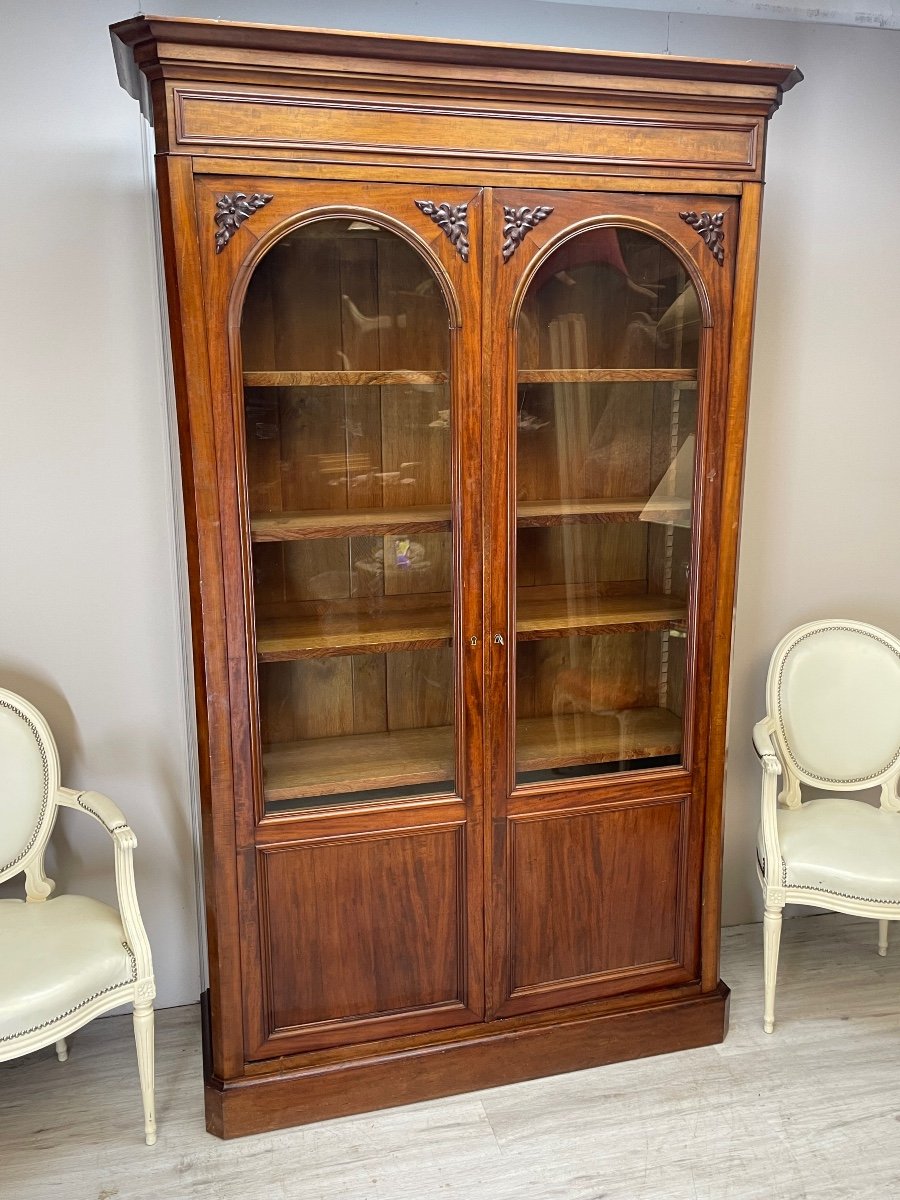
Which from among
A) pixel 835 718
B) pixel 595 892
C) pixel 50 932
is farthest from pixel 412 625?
pixel 835 718

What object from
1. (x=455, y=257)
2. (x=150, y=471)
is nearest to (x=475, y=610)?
(x=455, y=257)

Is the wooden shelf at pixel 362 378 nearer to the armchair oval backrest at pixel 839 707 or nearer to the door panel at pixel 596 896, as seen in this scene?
the door panel at pixel 596 896

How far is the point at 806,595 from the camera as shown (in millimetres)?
2732

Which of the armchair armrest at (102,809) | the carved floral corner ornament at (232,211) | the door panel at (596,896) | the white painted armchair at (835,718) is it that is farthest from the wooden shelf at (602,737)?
the carved floral corner ornament at (232,211)

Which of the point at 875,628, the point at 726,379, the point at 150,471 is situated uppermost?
the point at 726,379

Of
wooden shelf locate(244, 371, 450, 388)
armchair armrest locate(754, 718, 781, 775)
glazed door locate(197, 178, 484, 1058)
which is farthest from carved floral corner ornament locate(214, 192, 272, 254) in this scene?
armchair armrest locate(754, 718, 781, 775)

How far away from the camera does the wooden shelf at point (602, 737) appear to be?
2.13 metres

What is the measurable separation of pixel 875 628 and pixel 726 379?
938mm

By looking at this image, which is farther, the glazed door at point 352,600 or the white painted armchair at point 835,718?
the white painted armchair at point 835,718

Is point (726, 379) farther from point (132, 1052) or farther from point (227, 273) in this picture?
point (132, 1052)

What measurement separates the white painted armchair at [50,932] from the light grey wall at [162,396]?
0.18 metres

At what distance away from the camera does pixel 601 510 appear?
2.10 metres

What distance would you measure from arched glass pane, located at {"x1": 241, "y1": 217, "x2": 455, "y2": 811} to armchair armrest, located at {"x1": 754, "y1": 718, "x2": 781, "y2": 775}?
0.81 meters

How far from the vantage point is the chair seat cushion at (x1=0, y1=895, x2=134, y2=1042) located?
1805mm
